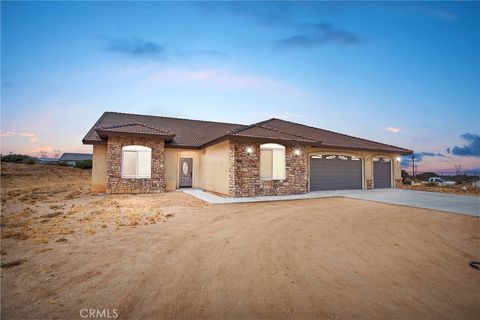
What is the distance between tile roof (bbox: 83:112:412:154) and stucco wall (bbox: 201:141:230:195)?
59 cm

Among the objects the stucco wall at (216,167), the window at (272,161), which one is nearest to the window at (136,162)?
the stucco wall at (216,167)

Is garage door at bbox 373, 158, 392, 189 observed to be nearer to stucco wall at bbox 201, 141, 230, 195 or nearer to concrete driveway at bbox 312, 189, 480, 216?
concrete driveway at bbox 312, 189, 480, 216

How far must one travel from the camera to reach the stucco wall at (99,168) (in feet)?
47.1

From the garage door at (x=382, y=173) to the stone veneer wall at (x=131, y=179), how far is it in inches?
649

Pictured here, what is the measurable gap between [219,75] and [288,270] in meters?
Answer: 16.2

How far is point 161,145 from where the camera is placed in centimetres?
1450

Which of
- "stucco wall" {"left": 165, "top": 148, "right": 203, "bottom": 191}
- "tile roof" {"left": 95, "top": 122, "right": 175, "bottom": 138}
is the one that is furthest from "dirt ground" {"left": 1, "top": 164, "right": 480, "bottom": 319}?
"stucco wall" {"left": 165, "top": 148, "right": 203, "bottom": 191}

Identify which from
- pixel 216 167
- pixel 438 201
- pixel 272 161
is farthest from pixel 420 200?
pixel 216 167

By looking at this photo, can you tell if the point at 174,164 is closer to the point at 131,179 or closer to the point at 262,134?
the point at 131,179

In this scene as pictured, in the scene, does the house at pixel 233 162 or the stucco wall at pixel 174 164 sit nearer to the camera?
the house at pixel 233 162

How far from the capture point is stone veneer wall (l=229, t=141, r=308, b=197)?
12109mm

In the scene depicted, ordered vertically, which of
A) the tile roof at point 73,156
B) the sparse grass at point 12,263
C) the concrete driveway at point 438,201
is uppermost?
the tile roof at point 73,156

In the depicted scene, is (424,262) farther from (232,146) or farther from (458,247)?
(232,146)
